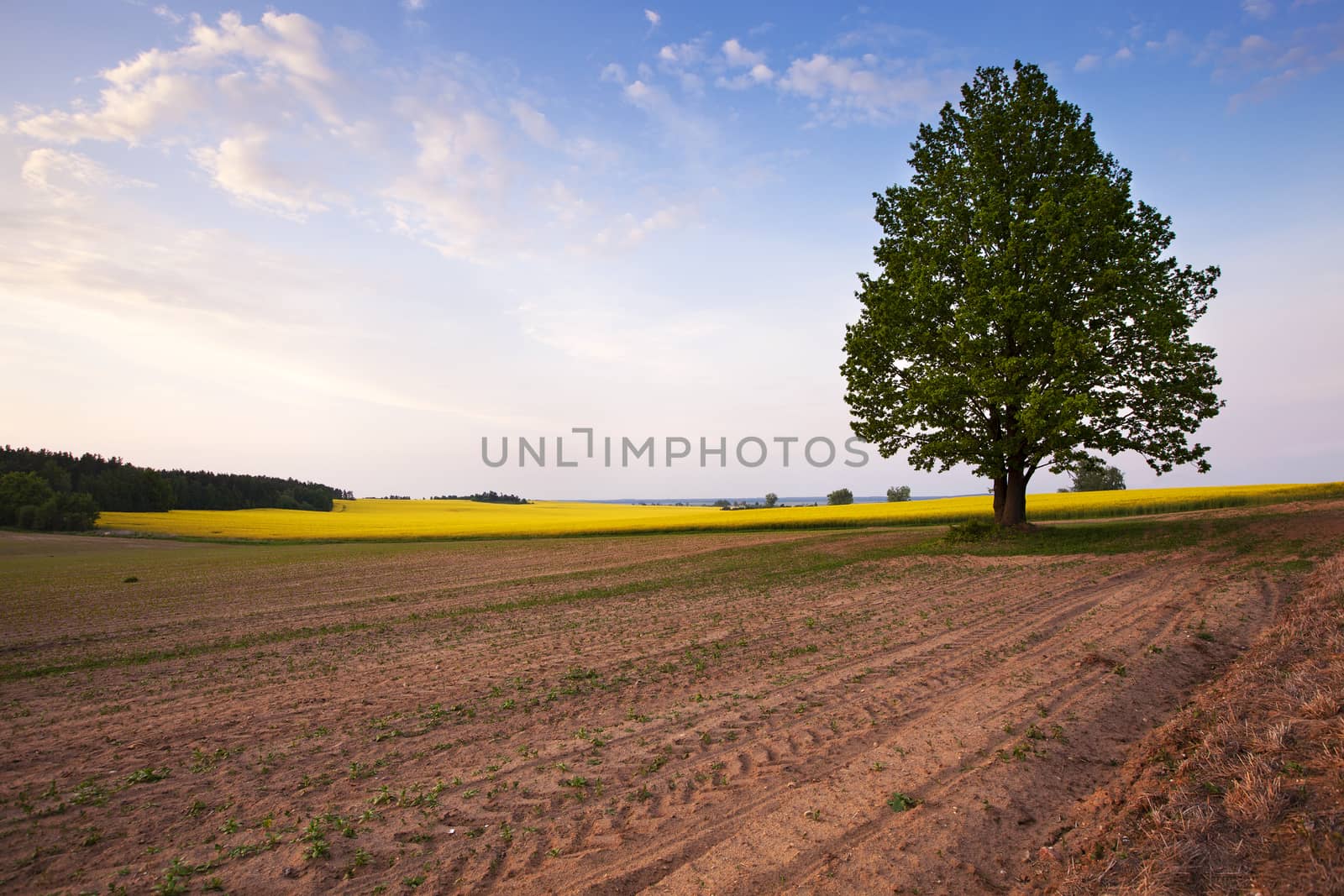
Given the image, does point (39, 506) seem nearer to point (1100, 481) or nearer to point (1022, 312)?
point (1022, 312)

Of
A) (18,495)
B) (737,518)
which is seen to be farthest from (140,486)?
(737,518)

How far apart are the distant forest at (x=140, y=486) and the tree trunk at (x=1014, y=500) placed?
88622 mm

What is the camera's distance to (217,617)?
16391 mm

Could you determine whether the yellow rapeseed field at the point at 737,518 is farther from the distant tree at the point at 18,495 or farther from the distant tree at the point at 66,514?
the distant tree at the point at 18,495

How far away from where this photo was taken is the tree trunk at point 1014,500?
77.6 ft

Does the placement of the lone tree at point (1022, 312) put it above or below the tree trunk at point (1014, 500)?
above

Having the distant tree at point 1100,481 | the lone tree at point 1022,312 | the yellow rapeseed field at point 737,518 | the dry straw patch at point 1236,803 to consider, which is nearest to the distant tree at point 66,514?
the yellow rapeseed field at point 737,518

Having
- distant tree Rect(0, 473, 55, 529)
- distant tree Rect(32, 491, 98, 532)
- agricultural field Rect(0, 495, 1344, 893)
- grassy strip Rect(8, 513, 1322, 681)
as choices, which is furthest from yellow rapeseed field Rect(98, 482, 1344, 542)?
agricultural field Rect(0, 495, 1344, 893)

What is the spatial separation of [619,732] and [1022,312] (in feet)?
66.1

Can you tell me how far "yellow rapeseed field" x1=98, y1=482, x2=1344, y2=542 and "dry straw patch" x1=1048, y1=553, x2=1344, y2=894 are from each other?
2482 centimetres

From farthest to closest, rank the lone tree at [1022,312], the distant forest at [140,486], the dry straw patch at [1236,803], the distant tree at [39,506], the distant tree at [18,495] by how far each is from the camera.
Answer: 1. the distant forest at [140,486]
2. the distant tree at [18,495]
3. the distant tree at [39,506]
4. the lone tree at [1022,312]
5. the dry straw patch at [1236,803]

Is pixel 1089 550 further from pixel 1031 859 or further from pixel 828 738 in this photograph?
pixel 1031 859

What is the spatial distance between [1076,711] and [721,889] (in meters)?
4.69

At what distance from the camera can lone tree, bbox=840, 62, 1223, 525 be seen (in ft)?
66.6
